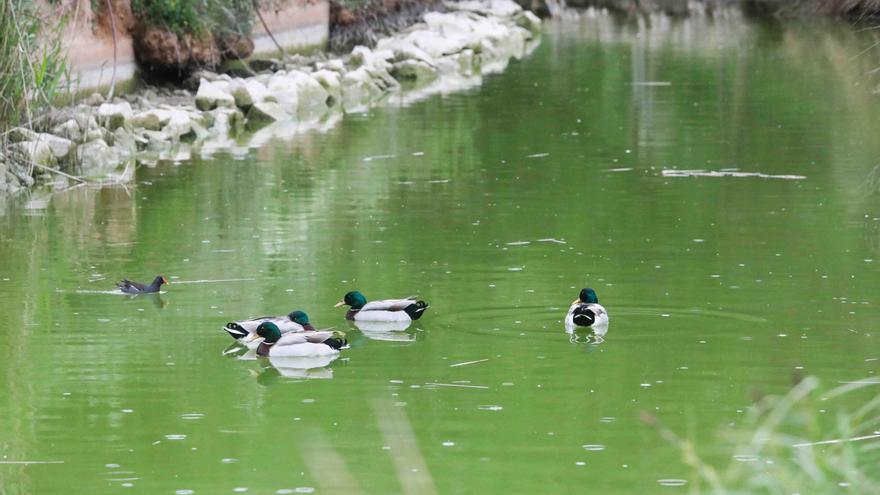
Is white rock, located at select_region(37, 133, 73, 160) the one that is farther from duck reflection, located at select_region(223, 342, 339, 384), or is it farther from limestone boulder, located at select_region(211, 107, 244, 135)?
duck reflection, located at select_region(223, 342, 339, 384)

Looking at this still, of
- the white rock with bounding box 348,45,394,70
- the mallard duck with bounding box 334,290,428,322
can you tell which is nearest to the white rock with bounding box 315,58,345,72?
the white rock with bounding box 348,45,394,70

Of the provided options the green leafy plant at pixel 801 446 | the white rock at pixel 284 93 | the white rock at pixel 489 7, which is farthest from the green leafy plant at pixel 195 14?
the green leafy plant at pixel 801 446

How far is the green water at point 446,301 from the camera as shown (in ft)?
28.9

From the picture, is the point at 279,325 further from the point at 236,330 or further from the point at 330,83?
the point at 330,83

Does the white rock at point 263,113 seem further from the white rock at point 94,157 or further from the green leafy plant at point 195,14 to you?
the white rock at point 94,157

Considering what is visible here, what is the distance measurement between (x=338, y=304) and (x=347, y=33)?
2301 cm

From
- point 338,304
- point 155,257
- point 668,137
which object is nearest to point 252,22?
point 668,137

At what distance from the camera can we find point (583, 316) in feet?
36.8

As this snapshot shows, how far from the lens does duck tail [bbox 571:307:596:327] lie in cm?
1120

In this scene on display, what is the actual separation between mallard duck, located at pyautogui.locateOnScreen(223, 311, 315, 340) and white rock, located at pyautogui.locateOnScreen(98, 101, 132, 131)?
10.3 meters

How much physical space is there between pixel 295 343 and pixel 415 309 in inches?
44.4

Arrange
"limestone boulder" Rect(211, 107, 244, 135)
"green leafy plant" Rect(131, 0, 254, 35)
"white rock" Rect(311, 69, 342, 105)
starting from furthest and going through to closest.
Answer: "white rock" Rect(311, 69, 342, 105), "green leafy plant" Rect(131, 0, 254, 35), "limestone boulder" Rect(211, 107, 244, 135)

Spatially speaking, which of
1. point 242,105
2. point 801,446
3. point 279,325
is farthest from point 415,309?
point 242,105

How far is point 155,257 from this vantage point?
47.5 ft
